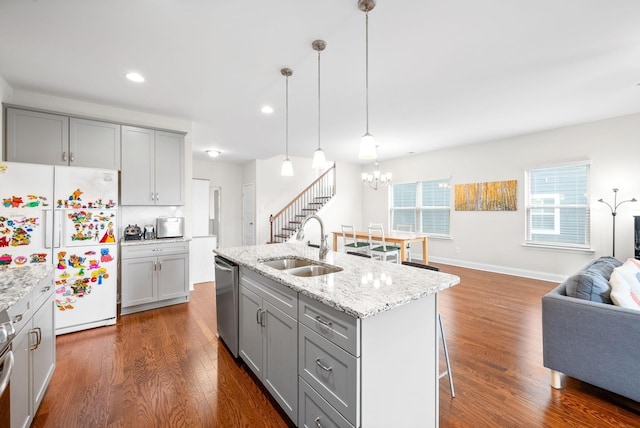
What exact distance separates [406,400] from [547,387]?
142 cm

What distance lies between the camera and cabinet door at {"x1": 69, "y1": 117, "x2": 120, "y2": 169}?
3.35 m

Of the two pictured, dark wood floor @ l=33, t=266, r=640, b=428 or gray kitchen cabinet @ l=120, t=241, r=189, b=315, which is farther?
gray kitchen cabinet @ l=120, t=241, r=189, b=315

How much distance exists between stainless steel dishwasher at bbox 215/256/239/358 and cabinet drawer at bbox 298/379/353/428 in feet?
3.41

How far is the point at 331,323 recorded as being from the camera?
4.37 feet

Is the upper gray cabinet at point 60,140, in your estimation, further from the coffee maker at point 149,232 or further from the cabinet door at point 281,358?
the cabinet door at point 281,358

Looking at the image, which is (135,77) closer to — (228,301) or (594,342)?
(228,301)

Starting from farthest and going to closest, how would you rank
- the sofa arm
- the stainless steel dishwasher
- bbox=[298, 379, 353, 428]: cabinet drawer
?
the stainless steel dishwasher
the sofa arm
bbox=[298, 379, 353, 428]: cabinet drawer

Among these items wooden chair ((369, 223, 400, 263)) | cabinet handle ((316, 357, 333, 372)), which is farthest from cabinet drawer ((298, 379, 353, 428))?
wooden chair ((369, 223, 400, 263))

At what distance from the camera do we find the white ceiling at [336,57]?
2.01 metres

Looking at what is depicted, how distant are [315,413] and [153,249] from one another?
3116 millimetres

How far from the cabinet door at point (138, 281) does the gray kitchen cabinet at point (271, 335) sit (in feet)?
6.62

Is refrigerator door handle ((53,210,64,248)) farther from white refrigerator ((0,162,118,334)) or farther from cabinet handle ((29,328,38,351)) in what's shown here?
cabinet handle ((29,328,38,351))

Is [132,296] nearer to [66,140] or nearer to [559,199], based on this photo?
[66,140]

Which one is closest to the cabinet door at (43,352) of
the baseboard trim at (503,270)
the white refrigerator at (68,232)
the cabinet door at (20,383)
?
the cabinet door at (20,383)
